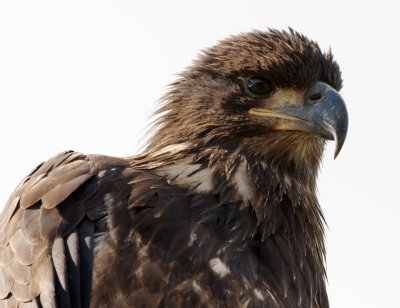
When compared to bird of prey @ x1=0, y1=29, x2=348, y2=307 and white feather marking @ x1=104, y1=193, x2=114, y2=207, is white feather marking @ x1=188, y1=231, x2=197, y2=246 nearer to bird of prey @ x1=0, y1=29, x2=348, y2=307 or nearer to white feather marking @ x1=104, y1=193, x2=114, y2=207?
bird of prey @ x1=0, y1=29, x2=348, y2=307

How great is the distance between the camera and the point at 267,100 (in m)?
8.28

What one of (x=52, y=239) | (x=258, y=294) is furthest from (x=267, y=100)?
(x=52, y=239)

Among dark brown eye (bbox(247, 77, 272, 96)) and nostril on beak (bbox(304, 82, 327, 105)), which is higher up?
dark brown eye (bbox(247, 77, 272, 96))

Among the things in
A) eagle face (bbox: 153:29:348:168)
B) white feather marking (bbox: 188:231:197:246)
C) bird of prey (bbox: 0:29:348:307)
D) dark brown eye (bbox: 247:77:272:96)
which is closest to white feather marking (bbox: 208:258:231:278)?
bird of prey (bbox: 0:29:348:307)

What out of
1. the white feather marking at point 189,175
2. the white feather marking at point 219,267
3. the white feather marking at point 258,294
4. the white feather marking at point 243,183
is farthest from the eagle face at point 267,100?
the white feather marking at point 258,294

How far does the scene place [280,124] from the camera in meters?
8.24

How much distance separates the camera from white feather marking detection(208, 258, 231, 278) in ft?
24.7

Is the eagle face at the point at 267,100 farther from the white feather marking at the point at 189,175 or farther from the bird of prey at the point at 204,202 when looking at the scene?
the white feather marking at the point at 189,175

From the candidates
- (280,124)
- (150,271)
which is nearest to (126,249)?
(150,271)

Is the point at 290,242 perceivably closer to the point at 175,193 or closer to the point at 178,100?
the point at 175,193

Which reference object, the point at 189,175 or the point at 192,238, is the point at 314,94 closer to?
the point at 189,175

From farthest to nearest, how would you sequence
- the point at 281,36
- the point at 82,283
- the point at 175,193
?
the point at 281,36 < the point at 175,193 < the point at 82,283

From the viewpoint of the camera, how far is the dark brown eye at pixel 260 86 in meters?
8.30

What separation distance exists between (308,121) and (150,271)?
1647 millimetres
